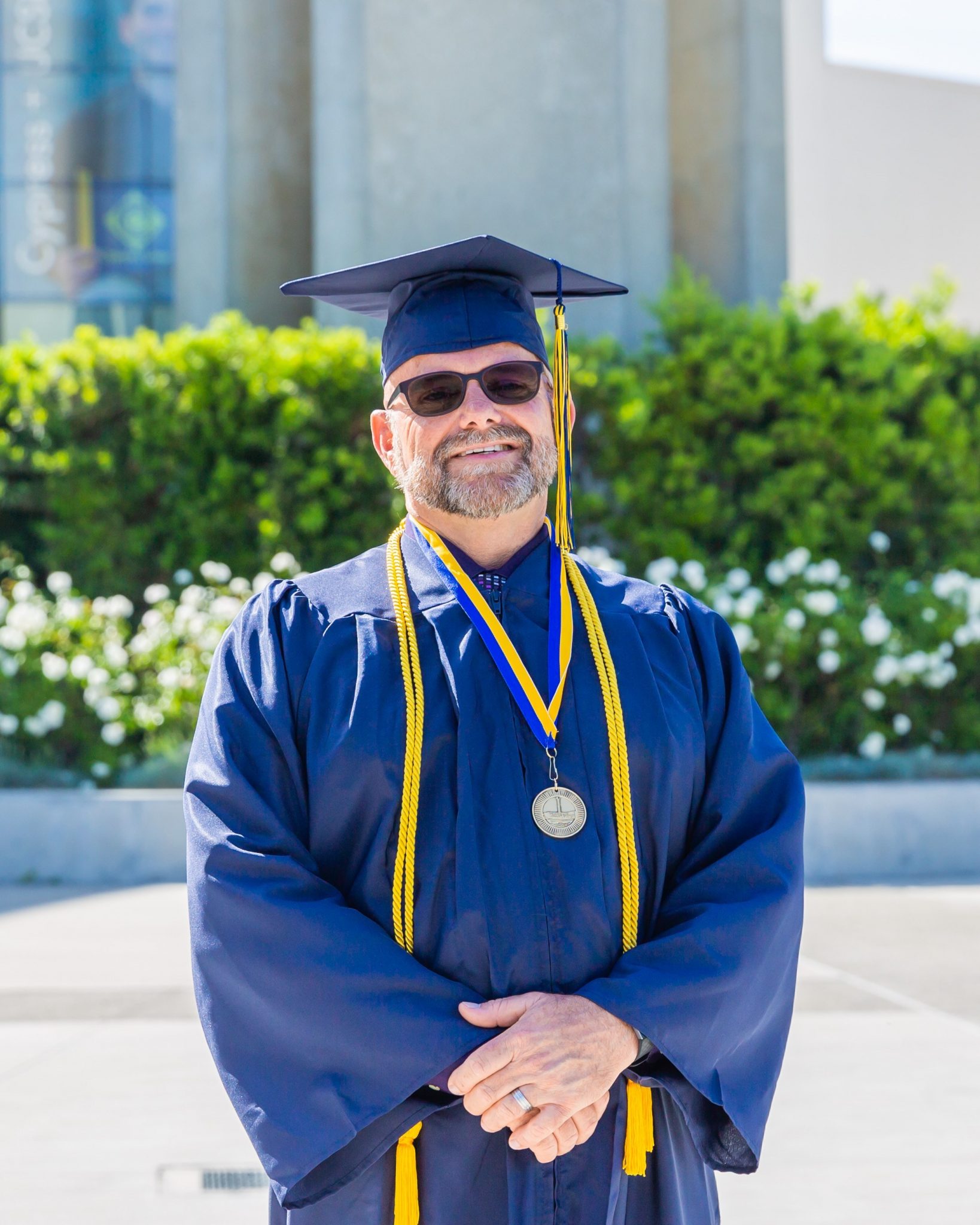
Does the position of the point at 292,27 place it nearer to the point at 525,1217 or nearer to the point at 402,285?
the point at 402,285

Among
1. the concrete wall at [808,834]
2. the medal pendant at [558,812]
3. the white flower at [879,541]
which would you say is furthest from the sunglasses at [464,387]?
the white flower at [879,541]

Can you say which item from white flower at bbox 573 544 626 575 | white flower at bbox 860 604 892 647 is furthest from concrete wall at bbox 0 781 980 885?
white flower at bbox 573 544 626 575

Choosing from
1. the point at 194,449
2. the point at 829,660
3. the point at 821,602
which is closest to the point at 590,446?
the point at 821,602

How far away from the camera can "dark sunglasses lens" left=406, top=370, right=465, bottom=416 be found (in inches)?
93.3

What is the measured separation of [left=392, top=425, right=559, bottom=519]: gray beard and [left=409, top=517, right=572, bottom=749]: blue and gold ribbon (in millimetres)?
77

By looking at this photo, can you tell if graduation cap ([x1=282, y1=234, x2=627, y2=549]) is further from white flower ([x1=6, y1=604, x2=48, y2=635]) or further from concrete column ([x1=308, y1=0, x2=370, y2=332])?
concrete column ([x1=308, y1=0, x2=370, y2=332])

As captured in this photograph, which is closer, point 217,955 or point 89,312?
point 217,955

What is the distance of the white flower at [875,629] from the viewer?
833 centimetres

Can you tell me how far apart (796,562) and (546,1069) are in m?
7.08

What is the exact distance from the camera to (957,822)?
7.97 m

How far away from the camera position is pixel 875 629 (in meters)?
8.32

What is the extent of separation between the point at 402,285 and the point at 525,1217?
1528 mm

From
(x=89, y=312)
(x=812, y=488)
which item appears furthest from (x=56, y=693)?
(x=89, y=312)

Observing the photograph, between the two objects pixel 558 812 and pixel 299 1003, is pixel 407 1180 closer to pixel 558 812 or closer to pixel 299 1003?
pixel 299 1003
